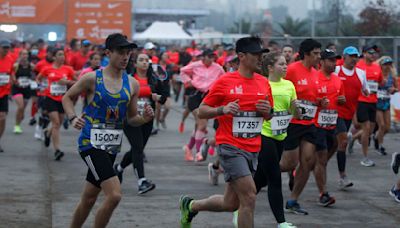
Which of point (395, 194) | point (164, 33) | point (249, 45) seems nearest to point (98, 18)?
point (164, 33)

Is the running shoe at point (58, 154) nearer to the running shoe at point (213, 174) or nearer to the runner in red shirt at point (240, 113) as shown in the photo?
the running shoe at point (213, 174)

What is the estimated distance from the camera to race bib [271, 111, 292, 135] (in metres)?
9.63

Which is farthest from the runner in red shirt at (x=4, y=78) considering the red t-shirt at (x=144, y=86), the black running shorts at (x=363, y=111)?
the black running shorts at (x=363, y=111)

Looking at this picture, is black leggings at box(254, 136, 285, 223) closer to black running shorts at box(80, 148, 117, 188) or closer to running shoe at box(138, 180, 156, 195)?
black running shorts at box(80, 148, 117, 188)

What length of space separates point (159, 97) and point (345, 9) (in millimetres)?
24100

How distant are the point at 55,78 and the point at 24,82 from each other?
4488mm

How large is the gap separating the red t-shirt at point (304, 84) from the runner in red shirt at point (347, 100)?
5.35 feet

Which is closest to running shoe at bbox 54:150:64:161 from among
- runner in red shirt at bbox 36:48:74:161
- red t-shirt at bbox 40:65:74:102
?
runner in red shirt at bbox 36:48:74:161

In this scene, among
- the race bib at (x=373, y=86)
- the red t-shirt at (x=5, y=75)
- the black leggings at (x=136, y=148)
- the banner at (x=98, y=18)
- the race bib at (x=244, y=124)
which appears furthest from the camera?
the banner at (x=98, y=18)

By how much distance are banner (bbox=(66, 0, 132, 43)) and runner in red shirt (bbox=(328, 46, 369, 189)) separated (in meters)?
28.2

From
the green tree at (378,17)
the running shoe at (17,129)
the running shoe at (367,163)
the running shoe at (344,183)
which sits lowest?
the running shoe at (17,129)

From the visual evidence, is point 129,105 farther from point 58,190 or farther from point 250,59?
point 58,190

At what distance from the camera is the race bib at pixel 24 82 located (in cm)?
2061

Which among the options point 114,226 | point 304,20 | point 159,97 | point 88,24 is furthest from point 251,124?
point 304,20
